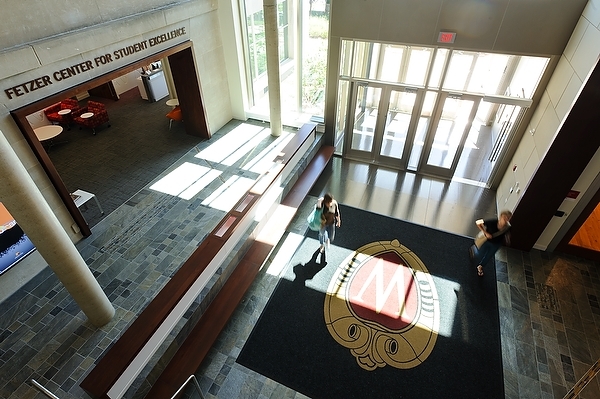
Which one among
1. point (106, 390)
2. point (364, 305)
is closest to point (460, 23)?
point (364, 305)

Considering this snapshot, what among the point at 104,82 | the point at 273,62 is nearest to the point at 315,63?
the point at 273,62

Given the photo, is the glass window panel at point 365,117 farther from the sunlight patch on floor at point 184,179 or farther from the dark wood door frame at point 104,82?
the dark wood door frame at point 104,82

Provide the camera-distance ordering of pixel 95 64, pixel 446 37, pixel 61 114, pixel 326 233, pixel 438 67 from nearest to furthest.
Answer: pixel 95 64, pixel 326 233, pixel 446 37, pixel 438 67, pixel 61 114

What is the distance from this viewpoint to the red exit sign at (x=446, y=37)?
20.6 ft

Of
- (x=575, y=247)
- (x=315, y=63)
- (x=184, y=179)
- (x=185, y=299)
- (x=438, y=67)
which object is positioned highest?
(x=438, y=67)

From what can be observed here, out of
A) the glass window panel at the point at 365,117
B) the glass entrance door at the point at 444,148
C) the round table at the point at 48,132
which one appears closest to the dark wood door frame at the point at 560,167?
the glass entrance door at the point at 444,148

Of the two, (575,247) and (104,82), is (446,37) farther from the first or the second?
(104,82)

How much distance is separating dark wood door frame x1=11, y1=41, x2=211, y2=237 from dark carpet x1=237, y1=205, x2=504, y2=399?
4.05 meters

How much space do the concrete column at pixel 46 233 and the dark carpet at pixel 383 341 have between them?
2.22 m

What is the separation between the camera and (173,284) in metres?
4.69

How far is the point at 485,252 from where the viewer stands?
5.54 metres

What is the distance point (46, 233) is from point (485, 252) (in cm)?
639

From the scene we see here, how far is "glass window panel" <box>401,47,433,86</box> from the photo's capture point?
713 centimetres

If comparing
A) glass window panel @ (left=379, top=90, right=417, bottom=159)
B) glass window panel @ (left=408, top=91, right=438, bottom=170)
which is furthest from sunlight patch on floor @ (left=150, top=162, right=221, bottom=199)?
glass window panel @ (left=408, top=91, right=438, bottom=170)
